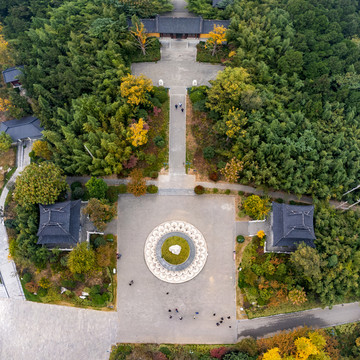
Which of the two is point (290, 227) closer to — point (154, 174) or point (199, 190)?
point (199, 190)

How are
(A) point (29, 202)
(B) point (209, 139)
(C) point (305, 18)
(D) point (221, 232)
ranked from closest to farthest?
(A) point (29, 202) → (D) point (221, 232) → (B) point (209, 139) → (C) point (305, 18)

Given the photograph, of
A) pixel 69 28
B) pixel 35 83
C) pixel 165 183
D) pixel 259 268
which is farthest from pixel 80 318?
pixel 69 28

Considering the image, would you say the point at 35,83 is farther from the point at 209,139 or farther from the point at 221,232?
the point at 221,232

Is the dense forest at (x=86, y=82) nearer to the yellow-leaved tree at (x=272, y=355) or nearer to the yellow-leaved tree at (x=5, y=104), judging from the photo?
the yellow-leaved tree at (x=5, y=104)

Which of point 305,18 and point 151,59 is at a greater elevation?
point 305,18

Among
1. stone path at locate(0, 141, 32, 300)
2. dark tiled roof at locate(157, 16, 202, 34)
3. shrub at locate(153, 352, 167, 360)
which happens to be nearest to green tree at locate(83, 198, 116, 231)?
stone path at locate(0, 141, 32, 300)
